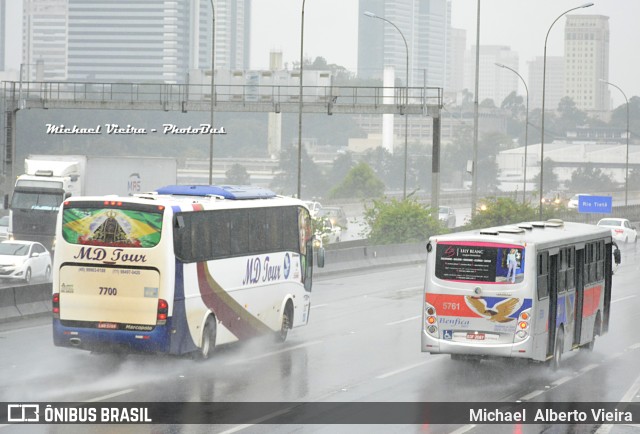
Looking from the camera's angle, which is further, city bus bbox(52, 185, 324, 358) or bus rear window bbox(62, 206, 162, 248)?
bus rear window bbox(62, 206, 162, 248)

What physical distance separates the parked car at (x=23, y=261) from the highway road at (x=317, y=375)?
10.7 meters

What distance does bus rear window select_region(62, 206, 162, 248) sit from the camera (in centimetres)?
1991

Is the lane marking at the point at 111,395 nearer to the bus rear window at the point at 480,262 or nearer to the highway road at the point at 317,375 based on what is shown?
the highway road at the point at 317,375

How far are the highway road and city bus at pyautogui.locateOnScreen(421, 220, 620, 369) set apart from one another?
61 cm

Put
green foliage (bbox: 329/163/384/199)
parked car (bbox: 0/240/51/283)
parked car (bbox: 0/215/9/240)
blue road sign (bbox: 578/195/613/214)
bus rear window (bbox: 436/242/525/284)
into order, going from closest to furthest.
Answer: bus rear window (bbox: 436/242/525/284) < parked car (bbox: 0/240/51/283) < parked car (bbox: 0/215/9/240) < blue road sign (bbox: 578/195/613/214) < green foliage (bbox: 329/163/384/199)

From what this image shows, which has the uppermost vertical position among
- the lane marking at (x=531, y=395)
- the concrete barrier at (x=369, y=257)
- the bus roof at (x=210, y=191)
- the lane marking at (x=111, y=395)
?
the bus roof at (x=210, y=191)

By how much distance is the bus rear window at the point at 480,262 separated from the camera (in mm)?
20188

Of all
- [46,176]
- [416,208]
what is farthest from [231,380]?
[416,208]

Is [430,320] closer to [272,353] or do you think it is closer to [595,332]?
[272,353]

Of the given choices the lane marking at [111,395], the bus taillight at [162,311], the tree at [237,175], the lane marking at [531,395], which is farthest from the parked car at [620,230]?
the tree at [237,175]

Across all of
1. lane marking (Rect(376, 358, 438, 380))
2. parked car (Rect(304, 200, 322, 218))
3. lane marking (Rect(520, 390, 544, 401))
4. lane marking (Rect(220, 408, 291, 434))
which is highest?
parked car (Rect(304, 200, 322, 218))

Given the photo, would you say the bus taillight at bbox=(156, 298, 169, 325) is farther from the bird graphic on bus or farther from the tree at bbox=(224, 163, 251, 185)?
the tree at bbox=(224, 163, 251, 185)

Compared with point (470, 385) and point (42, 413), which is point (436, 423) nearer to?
point (470, 385)

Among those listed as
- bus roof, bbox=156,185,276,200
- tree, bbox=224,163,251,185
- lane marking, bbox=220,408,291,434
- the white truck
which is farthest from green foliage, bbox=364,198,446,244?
tree, bbox=224,163,251,185
